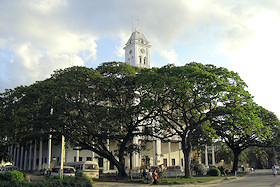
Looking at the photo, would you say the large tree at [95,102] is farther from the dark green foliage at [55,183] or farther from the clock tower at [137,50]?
the clock tower at [137,50]

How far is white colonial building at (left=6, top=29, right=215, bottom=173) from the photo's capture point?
4500 centimetres

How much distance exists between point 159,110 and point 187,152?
6.29 meters

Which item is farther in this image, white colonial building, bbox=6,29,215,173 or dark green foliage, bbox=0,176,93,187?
white colonial building, bbox=6,29,215,173

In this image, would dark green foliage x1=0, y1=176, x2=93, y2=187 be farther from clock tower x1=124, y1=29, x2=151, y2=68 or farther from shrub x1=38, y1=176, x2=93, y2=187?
clock tower x1=124, y1=29, x2=151, y2=68

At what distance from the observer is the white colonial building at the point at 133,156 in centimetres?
4500

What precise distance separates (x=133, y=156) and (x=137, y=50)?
3544 cm

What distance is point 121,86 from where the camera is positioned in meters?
29.2

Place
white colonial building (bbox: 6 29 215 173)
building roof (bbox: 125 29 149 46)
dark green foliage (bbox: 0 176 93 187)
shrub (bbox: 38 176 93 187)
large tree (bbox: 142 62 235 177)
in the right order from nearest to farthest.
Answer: dark green foliage (bbox: 0 176 93 187), shrub (bbox: 38 176 93 187), large tree (bbox: 142 62 235 177), white colonial building (bbox: 6 29 215 173), building roof (bbox: 125 29 149 46)

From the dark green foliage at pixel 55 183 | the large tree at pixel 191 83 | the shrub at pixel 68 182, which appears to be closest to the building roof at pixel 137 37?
the large tree at pixel 191 83

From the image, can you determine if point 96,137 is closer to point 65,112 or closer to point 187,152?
point 65,112

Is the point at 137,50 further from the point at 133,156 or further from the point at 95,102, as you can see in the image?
the point at 95,102

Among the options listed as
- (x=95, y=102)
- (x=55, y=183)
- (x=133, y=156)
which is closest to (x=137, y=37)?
(x=133, y=156)

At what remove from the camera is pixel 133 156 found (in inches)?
2020

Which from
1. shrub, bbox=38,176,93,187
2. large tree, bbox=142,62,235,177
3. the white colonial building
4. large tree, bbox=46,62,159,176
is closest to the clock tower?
the white colonial building
